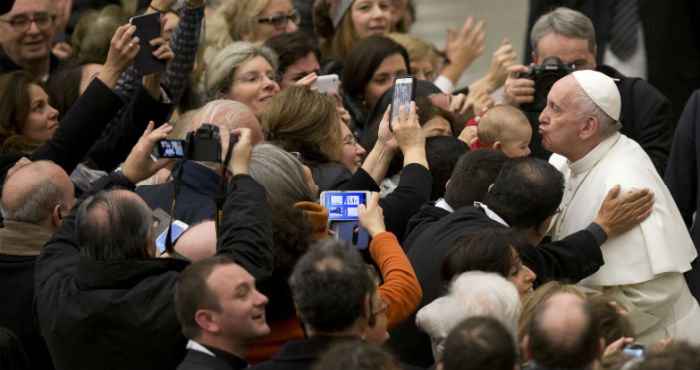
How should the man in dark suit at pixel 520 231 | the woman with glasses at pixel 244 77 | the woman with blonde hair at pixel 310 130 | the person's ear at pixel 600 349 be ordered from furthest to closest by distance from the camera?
the woman with glasses at pixel 244 77 → the woman with blonde hair at pixel 310 130 → the man in dark suit at pixel 520 231 → the person's ear at pixel 600 349

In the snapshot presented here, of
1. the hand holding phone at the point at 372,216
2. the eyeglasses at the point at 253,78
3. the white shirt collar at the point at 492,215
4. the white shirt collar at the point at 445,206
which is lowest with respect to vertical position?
the white shirt collar at the point at 445,206

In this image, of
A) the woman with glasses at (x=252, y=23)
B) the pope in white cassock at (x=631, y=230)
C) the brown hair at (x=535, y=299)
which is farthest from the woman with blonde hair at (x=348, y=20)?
the brown hair at (x=535, y=299)

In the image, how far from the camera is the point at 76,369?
3459 mm

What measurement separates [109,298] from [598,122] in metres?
2.16

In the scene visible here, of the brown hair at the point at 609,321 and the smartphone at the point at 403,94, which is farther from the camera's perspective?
the smartphone at the point at 403,94

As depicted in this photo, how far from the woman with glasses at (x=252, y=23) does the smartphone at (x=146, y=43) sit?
1.56 meters

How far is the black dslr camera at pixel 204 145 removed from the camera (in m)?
3.66

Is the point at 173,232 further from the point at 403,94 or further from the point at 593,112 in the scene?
the point at 593,112

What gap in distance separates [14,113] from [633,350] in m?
3.20

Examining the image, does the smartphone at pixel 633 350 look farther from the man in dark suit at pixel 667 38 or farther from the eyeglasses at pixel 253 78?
the man in dark suit at pixel 667 38

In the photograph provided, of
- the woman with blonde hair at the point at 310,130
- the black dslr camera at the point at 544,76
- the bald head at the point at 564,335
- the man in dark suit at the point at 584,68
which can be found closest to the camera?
the bald head at the point at 564,335

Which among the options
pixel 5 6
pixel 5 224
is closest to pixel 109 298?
pixel 5 224

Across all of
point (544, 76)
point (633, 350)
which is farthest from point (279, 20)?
point (633, 350)

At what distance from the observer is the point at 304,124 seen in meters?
4.62
